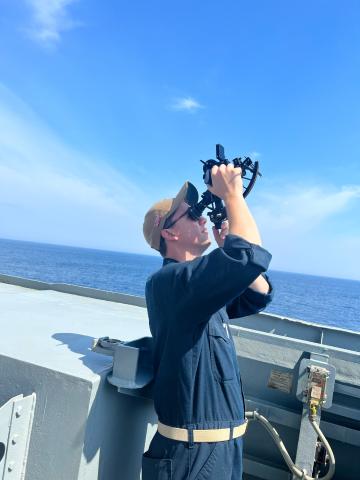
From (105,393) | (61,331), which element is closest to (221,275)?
(105,393)

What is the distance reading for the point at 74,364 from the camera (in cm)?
181

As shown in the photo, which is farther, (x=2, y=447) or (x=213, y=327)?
(x=213, y=327)

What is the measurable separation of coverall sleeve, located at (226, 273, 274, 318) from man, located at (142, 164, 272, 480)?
0.26 m

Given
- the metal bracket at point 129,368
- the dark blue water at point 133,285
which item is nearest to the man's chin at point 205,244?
the metal bracket at point 129,368

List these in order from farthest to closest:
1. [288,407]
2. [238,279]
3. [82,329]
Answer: [288,407] → [82,329] → [238,279]

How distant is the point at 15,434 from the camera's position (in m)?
1.63

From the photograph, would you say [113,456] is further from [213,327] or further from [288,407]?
[288,407]

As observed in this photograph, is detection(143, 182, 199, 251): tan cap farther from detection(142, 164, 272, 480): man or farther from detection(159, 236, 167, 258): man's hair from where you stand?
detection(142, 164, 272, 480): man

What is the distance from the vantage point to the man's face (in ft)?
6.62

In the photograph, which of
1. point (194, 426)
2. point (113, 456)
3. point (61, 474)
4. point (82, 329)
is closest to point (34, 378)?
point (61, 474)

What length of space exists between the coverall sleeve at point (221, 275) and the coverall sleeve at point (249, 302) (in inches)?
17.9

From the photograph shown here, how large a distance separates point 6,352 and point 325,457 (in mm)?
2376

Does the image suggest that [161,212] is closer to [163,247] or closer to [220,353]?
[163,247]

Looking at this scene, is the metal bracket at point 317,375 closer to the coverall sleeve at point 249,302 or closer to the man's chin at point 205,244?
the coverall sleeve at point 249,302
